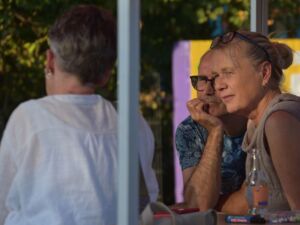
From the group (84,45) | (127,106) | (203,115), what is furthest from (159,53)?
(127,106)

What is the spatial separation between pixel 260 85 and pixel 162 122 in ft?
19.1

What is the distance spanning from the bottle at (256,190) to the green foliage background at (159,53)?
15.1 feet

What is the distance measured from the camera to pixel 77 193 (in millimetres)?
2613

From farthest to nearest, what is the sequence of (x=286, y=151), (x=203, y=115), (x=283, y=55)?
(x=283, y=55), (x=203, y=115), (x=286, y=151)

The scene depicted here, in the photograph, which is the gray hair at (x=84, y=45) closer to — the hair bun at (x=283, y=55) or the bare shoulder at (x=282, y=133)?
the bare shoulder at (x=282, y=133)

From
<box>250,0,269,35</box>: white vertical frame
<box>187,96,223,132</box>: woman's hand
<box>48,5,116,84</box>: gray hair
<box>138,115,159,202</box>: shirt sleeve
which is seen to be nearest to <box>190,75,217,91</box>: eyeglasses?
<box>187,96,223,132</box>: woman's hand

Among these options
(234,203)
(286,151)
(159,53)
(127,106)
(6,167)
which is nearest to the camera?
(127,106)

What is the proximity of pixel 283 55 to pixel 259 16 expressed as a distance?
0.74 meters

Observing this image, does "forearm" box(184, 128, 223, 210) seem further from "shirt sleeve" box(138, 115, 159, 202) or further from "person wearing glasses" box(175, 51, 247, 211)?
"shirt sleeve" box(138, 115, 159, 202)

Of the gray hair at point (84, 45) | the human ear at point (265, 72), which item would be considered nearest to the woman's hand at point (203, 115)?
the human ear at point (265, 72)

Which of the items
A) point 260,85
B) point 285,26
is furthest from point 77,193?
point 285,26

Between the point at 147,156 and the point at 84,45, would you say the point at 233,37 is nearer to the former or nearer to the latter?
the point at 147,156

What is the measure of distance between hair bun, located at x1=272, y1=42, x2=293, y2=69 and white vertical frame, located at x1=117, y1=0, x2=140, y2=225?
133cm

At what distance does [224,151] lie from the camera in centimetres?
389
